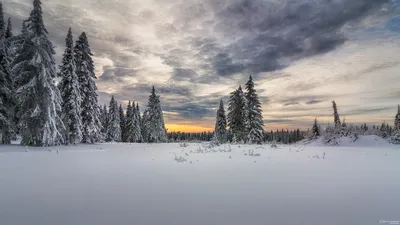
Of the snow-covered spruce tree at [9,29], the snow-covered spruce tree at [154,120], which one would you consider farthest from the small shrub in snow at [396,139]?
the snow-covered spruce tree at [9,29]

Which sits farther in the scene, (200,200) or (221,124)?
(221,124)

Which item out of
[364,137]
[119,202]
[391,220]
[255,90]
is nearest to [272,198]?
[391,220]

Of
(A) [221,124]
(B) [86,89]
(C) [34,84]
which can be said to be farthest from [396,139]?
(B) [86,89]

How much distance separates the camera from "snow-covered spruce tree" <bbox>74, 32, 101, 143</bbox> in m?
26.2

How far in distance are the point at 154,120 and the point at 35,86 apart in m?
30.4

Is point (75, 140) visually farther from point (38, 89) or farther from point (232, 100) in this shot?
point (232, 100)

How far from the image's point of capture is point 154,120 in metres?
47.7

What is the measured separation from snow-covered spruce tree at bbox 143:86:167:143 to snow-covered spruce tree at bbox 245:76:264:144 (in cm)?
2256

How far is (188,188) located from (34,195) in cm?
266

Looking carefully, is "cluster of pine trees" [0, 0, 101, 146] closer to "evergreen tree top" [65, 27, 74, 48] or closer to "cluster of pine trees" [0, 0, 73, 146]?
"cluster of pine trees" [0, 0, 73, 146]

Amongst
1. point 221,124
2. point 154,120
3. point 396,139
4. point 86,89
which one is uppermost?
point 86,89

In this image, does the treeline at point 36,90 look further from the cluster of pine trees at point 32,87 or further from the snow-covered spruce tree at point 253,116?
the snow-covered spruce tree at point 253,116

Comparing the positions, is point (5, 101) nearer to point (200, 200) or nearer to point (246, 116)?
point (200, 200)

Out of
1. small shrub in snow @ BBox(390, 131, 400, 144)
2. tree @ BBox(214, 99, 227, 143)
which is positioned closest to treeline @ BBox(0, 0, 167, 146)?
tree @ BBox(214, 99, 227, 143)
